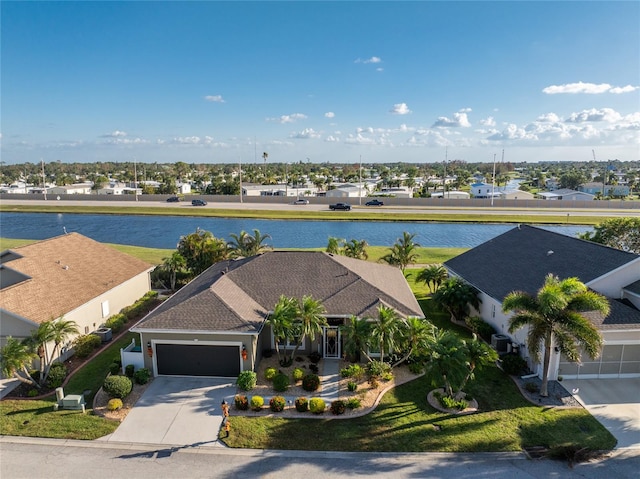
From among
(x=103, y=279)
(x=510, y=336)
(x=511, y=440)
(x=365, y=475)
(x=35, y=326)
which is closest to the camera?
(x=365, y=475)

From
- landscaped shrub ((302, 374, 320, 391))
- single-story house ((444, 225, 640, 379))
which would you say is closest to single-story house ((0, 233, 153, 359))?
landscaped shrub ((302, 374, 320, 391))

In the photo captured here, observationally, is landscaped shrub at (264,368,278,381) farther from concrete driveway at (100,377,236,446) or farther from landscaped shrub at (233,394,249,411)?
landscaped shrub at (233,394,249,411)

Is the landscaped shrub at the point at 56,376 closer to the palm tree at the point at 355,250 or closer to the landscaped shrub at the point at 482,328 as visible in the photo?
the landscaped shrub at the point at 482,328

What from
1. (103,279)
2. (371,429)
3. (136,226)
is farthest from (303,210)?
(371,429)

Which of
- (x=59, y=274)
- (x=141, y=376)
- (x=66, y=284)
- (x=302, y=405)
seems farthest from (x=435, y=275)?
(x=59, y=274)

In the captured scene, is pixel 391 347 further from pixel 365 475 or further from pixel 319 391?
pixel 365 475

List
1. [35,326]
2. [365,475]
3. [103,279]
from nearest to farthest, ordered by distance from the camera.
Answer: [365,475] < [35,326] < [103,279]
